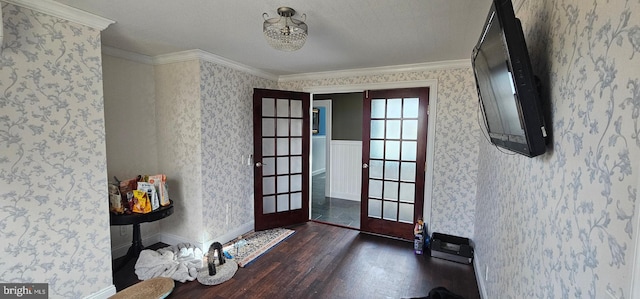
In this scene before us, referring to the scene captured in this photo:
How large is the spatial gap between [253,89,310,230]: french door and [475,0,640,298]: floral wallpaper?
112 inches

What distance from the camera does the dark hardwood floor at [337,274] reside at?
232 centimetres

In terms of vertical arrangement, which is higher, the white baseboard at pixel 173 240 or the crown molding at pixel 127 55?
the crown molding at pixel 127 55

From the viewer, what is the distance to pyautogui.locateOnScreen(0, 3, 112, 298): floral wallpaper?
5.45ft

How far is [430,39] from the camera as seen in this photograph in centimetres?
237

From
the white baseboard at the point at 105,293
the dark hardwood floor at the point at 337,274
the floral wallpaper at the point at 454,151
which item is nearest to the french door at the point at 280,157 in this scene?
the dark hardwood floor at the point at 337,274

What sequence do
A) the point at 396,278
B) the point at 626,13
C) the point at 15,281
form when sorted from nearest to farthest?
1. the point at 626,13
2. the point at 15,281
3. the point at 396,278

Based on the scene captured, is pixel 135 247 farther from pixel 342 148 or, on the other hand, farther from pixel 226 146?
pixel 342 148

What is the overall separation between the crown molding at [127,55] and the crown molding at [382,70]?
65.5 inches

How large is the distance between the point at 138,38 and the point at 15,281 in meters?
1.99

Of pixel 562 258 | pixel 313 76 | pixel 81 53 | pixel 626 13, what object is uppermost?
pixel 313 76

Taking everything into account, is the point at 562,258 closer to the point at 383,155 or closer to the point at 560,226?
the point at 560,226

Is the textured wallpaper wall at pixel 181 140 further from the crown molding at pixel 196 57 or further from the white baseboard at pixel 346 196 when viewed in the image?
the white baseboard at pixel 346 196

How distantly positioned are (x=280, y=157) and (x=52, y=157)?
2300 mm

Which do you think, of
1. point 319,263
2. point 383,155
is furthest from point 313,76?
point 319,263
